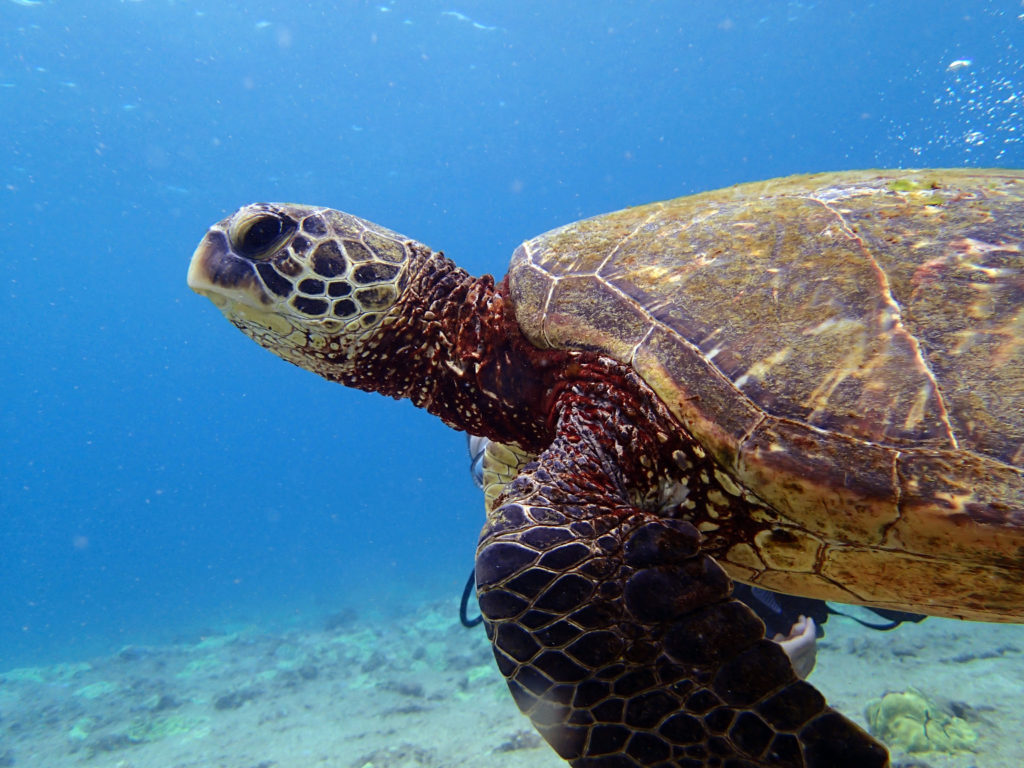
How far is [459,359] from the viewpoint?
275 centimetres

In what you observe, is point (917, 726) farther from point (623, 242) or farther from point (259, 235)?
point (259, 235)

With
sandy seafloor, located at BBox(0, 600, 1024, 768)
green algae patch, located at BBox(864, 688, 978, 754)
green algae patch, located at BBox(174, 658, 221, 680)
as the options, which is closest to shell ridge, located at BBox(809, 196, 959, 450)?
sandy seafloor, located at BBox(0, 600, 1024, 768)

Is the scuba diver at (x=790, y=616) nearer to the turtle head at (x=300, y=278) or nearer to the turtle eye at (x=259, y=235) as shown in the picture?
the turtle head at (x=300, y=278)

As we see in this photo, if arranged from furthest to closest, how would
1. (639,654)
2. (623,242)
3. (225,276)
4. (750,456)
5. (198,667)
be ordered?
(198,667)
(225,276)
(623,242)
(750,456)
(639,654)

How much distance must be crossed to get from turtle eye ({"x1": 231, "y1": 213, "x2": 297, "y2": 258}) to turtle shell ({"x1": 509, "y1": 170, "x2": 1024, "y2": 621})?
4.81 ft

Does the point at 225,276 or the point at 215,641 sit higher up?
the point at 225,276

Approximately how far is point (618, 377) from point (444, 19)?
4166cm

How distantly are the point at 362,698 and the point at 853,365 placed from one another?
34.4ft

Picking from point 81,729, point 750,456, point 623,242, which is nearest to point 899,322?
point 750,456

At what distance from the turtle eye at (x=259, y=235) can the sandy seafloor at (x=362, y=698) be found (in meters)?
5.39

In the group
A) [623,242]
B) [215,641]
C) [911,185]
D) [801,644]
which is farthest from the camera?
Result: [215,641]

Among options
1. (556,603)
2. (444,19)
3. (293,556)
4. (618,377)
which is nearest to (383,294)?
(618,377)

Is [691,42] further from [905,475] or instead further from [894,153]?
[905,475]

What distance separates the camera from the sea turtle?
1.49 meters
